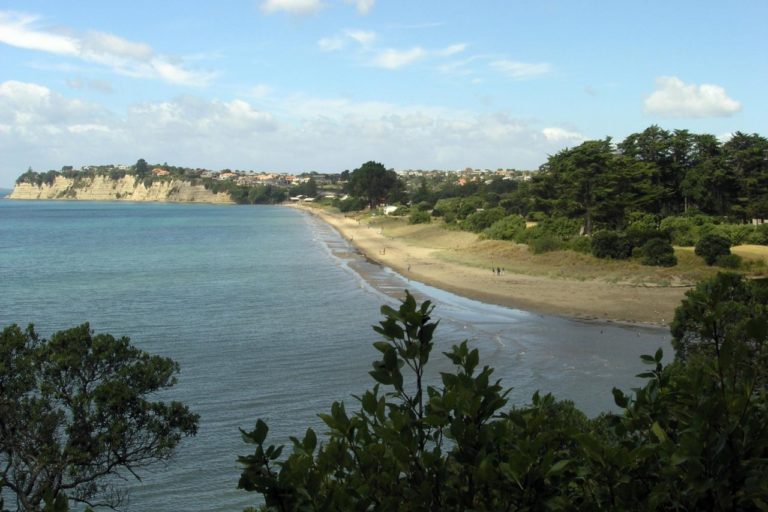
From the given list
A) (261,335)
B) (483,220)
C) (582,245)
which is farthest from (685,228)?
(261,335)

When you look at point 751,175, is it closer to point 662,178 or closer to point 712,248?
point 662,178

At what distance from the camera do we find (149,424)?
11039 millimetres

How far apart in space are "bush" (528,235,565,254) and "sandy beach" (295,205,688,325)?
464cm

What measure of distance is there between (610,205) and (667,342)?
31444 millimetres

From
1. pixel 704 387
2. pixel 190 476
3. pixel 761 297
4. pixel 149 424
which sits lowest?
pixel 190 476

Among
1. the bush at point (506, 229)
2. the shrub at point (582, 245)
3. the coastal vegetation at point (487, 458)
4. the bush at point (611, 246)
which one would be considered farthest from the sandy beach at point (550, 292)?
the coastal vegetation at point (487, 458)

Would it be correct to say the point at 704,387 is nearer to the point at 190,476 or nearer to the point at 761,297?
the point at 190,476

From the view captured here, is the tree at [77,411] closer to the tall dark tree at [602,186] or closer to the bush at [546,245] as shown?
the bush at [546,245]

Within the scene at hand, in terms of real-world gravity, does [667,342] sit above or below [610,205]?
below

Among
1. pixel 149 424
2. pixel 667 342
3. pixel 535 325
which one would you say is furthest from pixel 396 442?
pixel 535 325

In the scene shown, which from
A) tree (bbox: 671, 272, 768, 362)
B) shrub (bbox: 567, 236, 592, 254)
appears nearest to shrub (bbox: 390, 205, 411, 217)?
shrub (bbox: 567, 236, 592, 254)

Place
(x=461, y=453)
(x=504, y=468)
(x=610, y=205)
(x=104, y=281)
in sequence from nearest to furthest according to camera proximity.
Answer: (x=504, y=468), (x=461, y=453), (x=104, y=281), (x=610, y=205)

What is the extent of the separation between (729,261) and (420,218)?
58.8 meters

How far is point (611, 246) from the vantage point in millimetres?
49344
